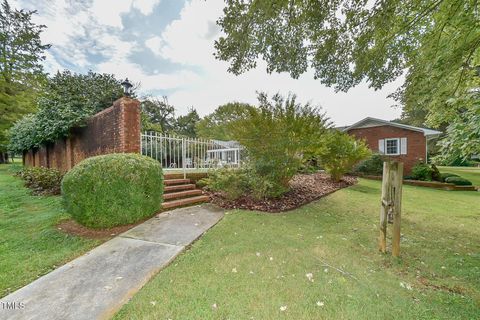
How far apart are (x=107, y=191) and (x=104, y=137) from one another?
10.1 feet

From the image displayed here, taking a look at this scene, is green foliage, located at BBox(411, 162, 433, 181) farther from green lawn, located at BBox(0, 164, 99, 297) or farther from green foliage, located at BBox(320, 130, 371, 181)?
green lawn, located at BBox(0, 164, 99, 297)

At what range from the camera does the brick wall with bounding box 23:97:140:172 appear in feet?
18.2

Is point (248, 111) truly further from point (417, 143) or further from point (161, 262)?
point (417, 143)

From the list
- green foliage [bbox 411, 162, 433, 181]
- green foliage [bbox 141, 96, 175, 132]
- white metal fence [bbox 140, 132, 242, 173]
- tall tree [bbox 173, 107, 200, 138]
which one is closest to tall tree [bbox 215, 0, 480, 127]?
white metal fence [bbox 140, 132, 242, 173]

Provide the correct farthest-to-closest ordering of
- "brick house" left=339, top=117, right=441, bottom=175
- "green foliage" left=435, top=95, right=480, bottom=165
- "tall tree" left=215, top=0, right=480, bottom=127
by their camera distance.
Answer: "brick house" left=339, top=117, right=441, bottom=175 → "tall tree" left=215, top=0, right=480, bottom=127 → "green foliage" left=435, top=95, right=480, bottom=165

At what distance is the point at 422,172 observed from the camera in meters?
12.6

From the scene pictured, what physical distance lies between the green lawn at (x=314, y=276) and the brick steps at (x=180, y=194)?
1.52 meters

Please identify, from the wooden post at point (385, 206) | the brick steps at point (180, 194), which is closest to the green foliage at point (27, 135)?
the brick steps at point (180, 194)

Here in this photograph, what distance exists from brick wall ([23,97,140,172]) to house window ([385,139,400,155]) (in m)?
16.2

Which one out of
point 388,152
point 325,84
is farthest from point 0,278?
point 388,152

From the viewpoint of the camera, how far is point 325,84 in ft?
19.8

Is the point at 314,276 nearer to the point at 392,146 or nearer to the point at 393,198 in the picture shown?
the point at 393,198

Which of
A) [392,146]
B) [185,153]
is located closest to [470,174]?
[392,146]

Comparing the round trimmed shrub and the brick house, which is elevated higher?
the brick house
